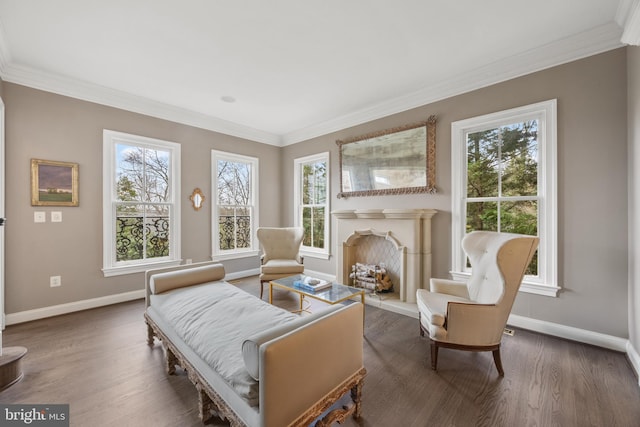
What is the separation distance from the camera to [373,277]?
138 inches

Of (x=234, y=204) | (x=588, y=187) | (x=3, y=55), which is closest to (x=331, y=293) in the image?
(x=588, y=187)

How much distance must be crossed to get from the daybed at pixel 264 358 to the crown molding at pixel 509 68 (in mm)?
2906

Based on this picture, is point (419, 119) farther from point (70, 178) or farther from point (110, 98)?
point (70, 178)

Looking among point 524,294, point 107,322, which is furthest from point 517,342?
point 107,322

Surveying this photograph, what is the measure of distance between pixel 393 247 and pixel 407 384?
6.60ft

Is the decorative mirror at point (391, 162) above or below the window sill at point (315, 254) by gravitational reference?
above

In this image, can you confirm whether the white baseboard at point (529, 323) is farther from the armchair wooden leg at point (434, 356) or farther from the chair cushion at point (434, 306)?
the armchair wooden leg at point (434, 356)

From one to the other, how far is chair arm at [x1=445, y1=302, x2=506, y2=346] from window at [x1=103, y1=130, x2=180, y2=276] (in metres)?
3.72

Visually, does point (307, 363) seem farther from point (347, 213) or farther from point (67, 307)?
point (67, 307)

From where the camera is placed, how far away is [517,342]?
2354 millimetres

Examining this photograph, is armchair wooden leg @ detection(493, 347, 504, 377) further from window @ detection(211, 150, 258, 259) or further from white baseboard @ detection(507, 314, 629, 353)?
window @ detection(211, 150, 258, 259)

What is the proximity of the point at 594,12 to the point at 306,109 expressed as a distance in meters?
3.05

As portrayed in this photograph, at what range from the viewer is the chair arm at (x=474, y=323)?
1847mm

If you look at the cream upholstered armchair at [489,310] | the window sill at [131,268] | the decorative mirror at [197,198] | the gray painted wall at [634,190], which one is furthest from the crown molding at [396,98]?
the window sill at [131,268]
